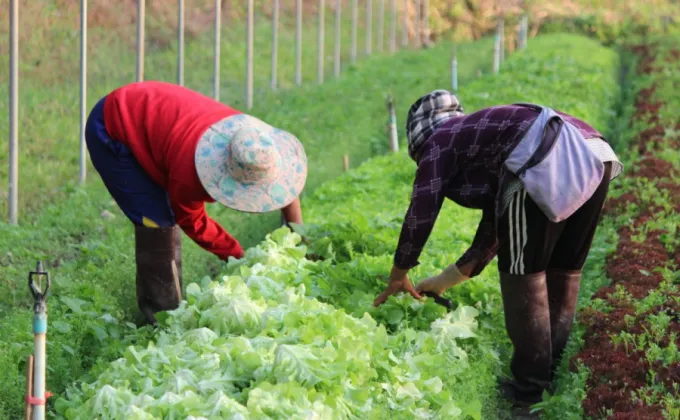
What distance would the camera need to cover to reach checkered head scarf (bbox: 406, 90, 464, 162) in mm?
5523

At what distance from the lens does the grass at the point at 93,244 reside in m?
5.88

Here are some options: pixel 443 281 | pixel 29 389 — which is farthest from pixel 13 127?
pixel 29 389

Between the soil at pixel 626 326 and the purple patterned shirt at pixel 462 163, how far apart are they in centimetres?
109

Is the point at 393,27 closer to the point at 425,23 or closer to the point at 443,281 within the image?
the point at 425,23

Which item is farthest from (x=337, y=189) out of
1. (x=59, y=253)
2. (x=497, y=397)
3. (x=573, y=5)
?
(x=573, y=5)

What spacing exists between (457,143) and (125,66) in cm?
823

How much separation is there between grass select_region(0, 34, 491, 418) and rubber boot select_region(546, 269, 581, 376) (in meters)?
2.46

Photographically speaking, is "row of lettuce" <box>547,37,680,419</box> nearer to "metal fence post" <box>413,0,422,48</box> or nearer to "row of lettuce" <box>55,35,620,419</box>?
"row of lettuce" <box>55,35,620,419</box>

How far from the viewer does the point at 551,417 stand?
5.34 metres

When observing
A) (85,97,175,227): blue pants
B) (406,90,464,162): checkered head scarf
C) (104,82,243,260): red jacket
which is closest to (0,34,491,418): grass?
(85,97,175,227): blue pants

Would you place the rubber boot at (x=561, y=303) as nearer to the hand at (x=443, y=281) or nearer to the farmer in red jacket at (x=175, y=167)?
the hand at (x=443, y=281)

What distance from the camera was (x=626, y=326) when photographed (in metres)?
5.98

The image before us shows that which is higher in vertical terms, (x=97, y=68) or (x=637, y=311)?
(x=97, y=68)

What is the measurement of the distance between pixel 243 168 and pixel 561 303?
193 centimetres
